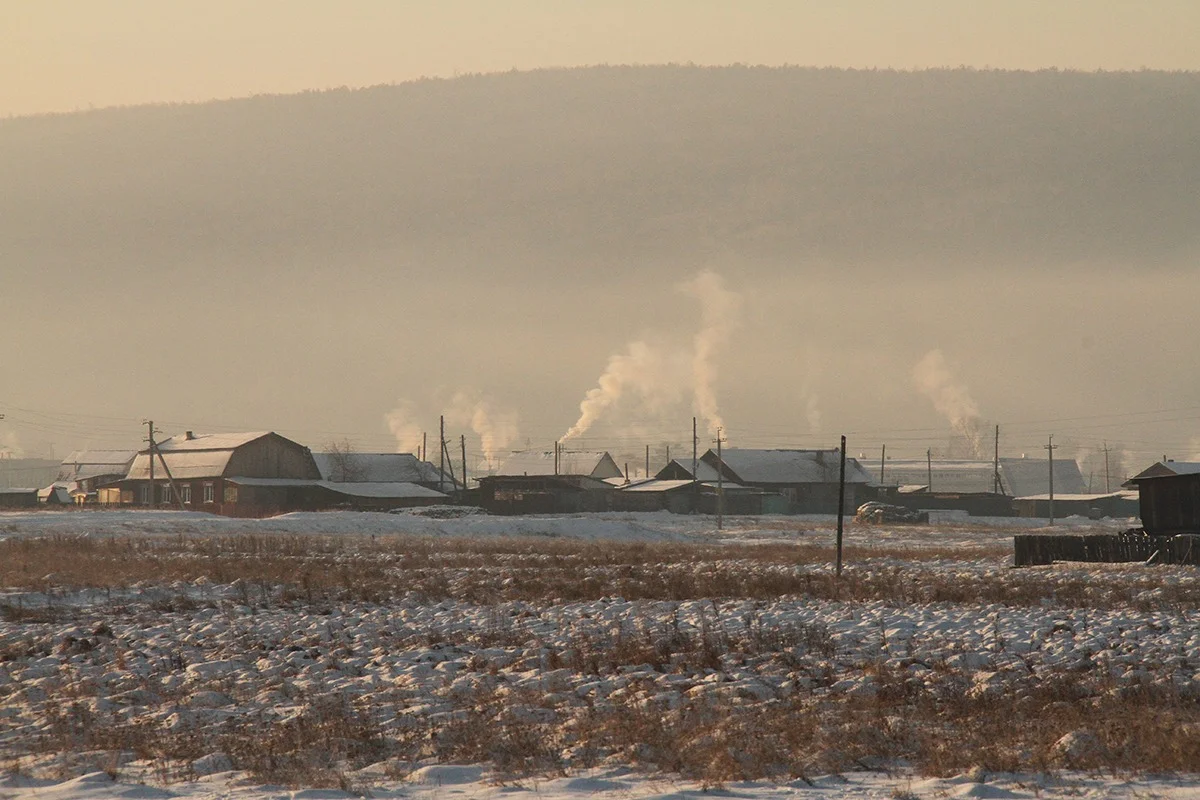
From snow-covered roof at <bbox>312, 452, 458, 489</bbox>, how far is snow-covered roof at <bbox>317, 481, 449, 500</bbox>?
35.8 ft

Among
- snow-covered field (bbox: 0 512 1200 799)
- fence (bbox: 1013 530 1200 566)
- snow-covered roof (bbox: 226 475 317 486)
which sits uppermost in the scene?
snow-covered roof (bbox: 226 475 317 486)

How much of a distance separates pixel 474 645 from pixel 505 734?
605cm

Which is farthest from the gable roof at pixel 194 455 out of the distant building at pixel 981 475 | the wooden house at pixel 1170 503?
the distant building at pixel 981 475

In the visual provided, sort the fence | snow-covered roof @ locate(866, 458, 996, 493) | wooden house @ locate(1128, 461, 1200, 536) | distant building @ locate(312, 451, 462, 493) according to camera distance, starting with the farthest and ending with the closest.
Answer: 1. snow-covered roof @ locate(866, 458, 996, 493)
2. distant building @ locate(312, 451, 462, 493)
3. wooden house @ locate(1128, 461, 1200, 536)
4. the fence

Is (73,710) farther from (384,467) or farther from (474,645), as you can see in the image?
(384,467)

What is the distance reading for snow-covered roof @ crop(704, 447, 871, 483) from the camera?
123750mm

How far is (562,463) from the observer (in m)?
145

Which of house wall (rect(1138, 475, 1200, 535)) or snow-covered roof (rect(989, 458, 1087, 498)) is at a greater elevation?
snow-covered roof (rect(989, 458, 1087, 498))

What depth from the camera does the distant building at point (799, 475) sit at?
121m

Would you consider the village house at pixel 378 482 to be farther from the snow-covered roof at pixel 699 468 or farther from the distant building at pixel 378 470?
the snow-covered roof at pixel 699 468

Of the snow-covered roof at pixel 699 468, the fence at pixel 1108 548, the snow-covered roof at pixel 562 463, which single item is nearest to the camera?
the fence at pixel 1108 548

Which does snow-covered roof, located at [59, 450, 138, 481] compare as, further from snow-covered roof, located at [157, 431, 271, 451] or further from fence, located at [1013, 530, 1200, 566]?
fence, located at [1013, 530, 1200, 566]

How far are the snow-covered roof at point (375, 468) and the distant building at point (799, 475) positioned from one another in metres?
27.7

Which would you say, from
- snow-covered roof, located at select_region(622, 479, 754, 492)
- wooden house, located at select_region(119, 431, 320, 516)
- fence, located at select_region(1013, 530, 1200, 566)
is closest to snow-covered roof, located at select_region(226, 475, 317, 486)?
wooden house, located at select_region(119, 431, 320, 516)
